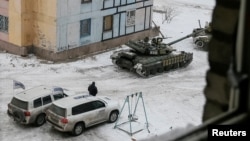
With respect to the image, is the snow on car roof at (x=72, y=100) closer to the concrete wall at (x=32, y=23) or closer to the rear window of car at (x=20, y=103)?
the rear window of car at (x=20, y=103)

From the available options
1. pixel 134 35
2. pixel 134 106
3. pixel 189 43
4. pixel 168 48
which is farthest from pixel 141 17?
pixel 134 106

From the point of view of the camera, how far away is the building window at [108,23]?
3153cm

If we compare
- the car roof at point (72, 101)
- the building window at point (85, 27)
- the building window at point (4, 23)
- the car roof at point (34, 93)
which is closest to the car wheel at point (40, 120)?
the car roof at point (34, 93)

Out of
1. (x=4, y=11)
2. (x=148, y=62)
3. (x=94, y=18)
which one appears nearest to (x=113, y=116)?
(x=148, y=62)

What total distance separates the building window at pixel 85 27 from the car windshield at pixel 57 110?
37.4ft

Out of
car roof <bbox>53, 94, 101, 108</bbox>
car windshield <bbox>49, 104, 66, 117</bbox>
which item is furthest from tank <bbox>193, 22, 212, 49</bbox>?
car windshield <bbox>49, 104, 66, 117</bbox>

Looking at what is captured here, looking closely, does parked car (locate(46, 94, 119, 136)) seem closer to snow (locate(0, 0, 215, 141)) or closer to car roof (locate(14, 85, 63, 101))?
snow (locate(0, 0, 215, 141))

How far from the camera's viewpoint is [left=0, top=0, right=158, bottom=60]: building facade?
28.8 metres

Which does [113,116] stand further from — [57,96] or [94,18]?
[94,18]

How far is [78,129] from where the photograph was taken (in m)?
19.4

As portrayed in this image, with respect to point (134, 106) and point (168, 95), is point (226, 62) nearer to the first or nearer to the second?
point (134, 106)

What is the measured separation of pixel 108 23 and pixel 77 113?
44.0 ft

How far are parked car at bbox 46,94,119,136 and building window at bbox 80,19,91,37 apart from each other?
1046 centimetres

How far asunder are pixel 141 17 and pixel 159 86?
9.80 m
